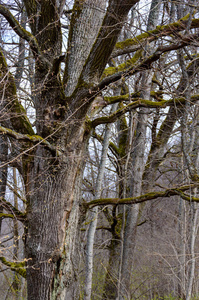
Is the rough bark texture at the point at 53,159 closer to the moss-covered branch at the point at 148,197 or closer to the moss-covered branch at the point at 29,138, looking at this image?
the moss-covered branch at the point at 29,138

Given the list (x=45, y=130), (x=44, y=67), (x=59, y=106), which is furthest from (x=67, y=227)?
(x=44, y=67)

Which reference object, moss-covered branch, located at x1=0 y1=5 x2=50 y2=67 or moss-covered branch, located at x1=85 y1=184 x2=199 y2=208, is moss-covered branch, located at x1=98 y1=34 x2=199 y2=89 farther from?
moss-covered branch, located at x1=85 y1=184 x2=199 y2=208

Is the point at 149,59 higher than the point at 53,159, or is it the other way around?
the point at 149,59

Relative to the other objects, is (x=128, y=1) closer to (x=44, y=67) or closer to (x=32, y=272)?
(x=44, y=67)

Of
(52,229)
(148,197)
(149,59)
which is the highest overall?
(149,59)

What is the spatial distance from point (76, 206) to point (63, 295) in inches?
45.9

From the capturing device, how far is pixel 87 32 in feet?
13.7

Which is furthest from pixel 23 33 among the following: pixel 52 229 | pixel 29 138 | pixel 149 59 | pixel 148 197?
pixel 148 197

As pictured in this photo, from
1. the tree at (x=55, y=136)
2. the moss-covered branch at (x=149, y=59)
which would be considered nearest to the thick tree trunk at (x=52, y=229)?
the tree at (x=55, y=136)

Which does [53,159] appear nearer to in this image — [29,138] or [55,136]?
[55,136]

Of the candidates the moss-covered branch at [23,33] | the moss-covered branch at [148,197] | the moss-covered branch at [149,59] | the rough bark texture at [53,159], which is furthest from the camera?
the moss-covered branch at [148,197]

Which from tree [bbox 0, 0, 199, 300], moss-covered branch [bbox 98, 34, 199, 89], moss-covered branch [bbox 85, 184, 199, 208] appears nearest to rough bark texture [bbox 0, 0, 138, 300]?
tree [bbox 0, 0, 199, 300]

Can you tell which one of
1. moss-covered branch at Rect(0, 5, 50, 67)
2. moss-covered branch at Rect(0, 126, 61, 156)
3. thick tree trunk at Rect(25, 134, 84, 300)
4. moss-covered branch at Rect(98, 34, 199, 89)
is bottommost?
thick tree trunk at Rect(25, 134, 84, 300)

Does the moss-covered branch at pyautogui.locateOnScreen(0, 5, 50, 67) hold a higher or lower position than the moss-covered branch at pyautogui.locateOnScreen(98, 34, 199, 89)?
higher
